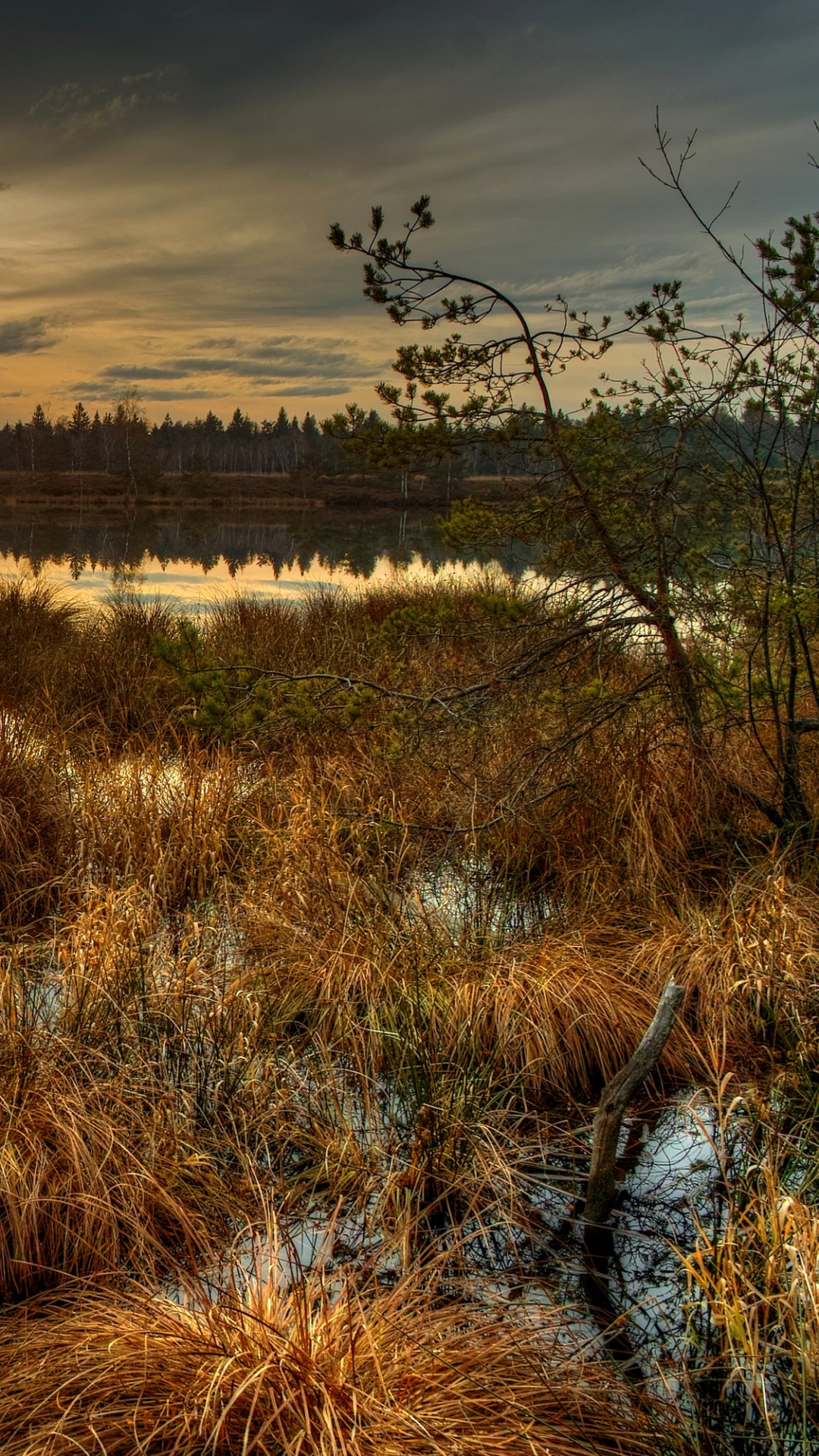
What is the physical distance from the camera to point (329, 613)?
33.4ft

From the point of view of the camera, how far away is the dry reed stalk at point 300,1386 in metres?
1.77

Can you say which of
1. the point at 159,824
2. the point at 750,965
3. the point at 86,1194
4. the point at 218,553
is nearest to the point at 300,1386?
the point at 86,1194

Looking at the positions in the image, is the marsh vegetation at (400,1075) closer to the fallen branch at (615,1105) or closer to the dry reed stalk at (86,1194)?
the dry reed stalk at (86,1194)

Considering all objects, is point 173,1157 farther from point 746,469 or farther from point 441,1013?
point 746,469

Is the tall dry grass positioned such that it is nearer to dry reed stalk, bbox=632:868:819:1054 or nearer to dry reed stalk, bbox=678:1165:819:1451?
dry reed stalk, bbox=678:1165:819:1451

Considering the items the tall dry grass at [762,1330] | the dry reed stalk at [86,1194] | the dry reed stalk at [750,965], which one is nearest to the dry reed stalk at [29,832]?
the dry reed stalk at [86,1194]

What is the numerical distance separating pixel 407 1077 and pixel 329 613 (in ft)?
24.0

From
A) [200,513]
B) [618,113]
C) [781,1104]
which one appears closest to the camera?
[781,1104]

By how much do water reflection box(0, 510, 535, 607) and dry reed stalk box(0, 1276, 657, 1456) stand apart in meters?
9.57

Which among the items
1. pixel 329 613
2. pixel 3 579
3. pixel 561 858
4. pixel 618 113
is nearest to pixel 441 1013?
pixel 561 858

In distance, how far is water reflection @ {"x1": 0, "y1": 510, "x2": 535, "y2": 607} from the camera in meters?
17.4

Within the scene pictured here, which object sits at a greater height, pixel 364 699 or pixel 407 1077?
pixel 364 699

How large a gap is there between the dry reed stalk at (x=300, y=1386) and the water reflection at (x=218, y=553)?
31.4ft

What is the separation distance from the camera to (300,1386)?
5.97 feet
